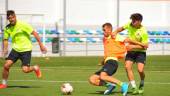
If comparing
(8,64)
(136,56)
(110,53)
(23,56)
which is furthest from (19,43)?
(136,56)

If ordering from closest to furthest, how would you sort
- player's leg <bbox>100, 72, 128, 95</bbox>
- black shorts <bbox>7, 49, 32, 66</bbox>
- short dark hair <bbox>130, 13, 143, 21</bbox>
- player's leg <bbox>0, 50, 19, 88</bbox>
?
player's leg <bbox>100, 72, 128, 95</bbox>, short dark hair <bbox>130, 13, 143, 21</bbox>, player's leg <bbox>0, 50, 19, 88</bbox>, black shorts <bbox>7, 49, 32, 66</bbox>

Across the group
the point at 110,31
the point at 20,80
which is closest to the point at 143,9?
the point at 20,80

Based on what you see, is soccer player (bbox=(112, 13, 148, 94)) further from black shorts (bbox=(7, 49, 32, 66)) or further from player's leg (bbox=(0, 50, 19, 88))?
player's leg (bbox=(0, 50, 19, 88))

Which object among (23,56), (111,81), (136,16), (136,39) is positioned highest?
(136,16)

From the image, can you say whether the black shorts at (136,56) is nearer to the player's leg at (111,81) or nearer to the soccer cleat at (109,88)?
the soccer cleat at (109,88)

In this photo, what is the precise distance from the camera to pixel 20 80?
21.2m

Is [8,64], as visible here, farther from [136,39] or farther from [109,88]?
[136,39]

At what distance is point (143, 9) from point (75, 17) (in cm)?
598

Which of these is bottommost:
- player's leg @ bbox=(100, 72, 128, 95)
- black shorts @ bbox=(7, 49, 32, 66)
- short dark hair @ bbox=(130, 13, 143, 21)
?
player's leg @ bbox=(100, 72, 128, 95)

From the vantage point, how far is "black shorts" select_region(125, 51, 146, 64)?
1702 centimetres

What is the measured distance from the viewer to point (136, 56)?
17125 mm

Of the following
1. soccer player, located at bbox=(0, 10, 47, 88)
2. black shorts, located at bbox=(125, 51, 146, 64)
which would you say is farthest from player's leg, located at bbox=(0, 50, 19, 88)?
black shorts, located at bbox=(125, 51, 146, 64)

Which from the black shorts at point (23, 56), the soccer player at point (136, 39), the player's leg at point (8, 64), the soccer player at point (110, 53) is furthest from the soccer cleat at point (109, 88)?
the player's leg at point (8, 64)

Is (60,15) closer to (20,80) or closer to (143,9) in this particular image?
(143,9)
